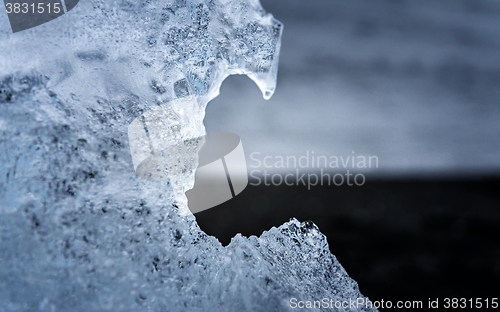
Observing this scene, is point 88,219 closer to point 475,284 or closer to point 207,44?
point 207,44

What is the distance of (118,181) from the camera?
2.62 feet

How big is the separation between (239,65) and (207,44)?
0.11m

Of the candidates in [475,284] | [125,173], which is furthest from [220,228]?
[125,173]

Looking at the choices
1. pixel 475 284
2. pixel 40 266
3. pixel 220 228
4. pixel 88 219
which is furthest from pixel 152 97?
pixel 475 284

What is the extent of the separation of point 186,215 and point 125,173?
0.16m

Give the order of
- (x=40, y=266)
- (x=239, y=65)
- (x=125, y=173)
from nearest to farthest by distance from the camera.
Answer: (x=40, y=266)
(x=125, y=173)
(x=239, y=65)

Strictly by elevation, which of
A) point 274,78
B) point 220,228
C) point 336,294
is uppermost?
point 274,78

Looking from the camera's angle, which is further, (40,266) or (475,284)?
(475,284)

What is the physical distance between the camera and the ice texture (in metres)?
0.71

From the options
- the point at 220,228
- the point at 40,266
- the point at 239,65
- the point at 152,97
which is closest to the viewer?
the point at 40,266

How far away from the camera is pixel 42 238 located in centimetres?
71

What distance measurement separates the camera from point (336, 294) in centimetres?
95

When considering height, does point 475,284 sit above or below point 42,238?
below

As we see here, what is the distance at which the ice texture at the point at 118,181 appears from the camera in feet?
2.33
